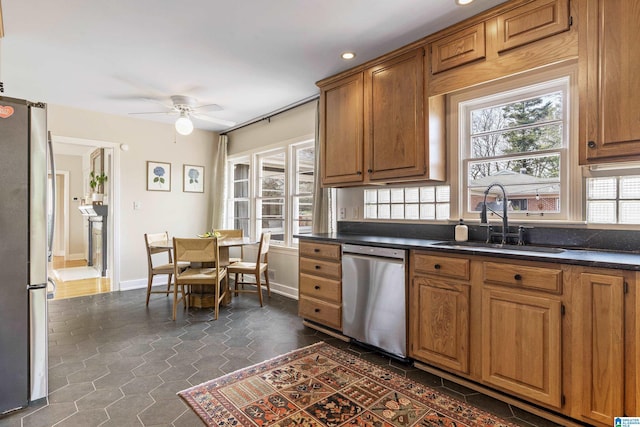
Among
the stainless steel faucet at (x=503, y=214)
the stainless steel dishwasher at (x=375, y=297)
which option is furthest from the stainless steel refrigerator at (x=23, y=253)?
the stainless steel faucet at (x=503, y=214)

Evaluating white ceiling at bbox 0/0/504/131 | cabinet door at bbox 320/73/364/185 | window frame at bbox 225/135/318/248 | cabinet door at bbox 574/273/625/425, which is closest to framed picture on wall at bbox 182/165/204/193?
window frame at bbox 225/135/318/248

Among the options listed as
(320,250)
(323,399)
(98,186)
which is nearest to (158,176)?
(98,186)

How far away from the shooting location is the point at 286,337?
3.04 metres

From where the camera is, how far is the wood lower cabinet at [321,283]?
118 inches

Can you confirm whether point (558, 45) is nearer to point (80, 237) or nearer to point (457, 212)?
point (457, 212)

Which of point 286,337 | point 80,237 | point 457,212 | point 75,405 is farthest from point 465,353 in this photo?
point 80,237

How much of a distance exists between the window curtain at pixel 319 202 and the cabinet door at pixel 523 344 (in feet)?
6.71

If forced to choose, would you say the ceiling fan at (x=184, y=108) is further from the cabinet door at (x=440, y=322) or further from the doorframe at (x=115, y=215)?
the cabinet door at (x=440, y=322)

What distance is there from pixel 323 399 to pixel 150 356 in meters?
1.52

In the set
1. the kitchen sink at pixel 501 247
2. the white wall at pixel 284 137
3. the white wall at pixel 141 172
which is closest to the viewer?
the kitchen sink at pixel 501 247

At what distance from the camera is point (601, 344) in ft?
5.43

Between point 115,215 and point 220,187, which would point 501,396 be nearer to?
point 220,187

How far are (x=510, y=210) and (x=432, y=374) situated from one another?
139 cm

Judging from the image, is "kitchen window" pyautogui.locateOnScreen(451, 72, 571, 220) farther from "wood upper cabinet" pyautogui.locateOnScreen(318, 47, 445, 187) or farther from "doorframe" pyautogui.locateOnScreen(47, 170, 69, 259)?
"doorframe" pyautogui.locateOnScreen(47, 170, 69, 259)
